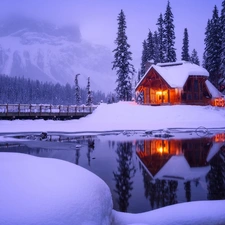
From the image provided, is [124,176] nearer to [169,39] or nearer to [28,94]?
[169,39]

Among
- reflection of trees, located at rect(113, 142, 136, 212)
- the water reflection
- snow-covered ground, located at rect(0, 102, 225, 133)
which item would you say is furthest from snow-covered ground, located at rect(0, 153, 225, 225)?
snow-covered ground, located at rect(0, 102, 225, 133)

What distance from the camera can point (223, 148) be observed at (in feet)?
58.7

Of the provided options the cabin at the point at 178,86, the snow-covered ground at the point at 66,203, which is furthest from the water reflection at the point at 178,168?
the cabin at the point at 178,86

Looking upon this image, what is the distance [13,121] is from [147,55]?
3624cm

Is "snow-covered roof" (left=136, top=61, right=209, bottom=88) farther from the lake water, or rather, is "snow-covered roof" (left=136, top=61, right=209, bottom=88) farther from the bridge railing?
the lake water

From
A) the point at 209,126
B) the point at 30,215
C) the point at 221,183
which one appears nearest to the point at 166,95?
the point at 209,126

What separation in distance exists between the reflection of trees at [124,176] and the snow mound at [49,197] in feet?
6.26

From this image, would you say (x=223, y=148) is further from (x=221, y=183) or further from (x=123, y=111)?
(x=123, y=111)

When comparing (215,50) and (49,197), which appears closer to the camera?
(49,197)

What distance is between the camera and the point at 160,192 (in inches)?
358

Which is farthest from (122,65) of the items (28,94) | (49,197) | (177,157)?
(28,94)

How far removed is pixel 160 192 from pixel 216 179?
3.09 metres

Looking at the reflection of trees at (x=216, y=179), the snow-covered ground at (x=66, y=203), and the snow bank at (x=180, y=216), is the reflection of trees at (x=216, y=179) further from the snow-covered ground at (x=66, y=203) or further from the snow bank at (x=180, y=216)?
the snow bank at (x=180, y=216)

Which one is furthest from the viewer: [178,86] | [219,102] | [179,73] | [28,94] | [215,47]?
[28,94]
